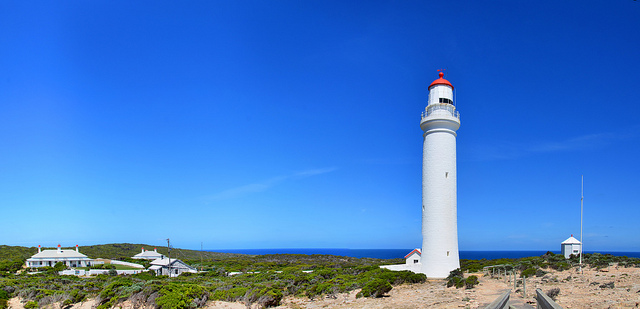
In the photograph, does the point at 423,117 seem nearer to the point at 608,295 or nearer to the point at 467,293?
the point at 467,293

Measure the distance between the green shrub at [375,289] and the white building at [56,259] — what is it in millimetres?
44674

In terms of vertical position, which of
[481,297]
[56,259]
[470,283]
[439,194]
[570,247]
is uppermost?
[439,194]

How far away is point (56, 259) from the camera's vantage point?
47.8m

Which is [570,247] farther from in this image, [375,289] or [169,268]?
[169,268]

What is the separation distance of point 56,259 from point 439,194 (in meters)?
47.7

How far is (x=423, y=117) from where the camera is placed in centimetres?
2381

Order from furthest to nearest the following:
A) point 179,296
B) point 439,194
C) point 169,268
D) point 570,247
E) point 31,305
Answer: point 169,268 → point 570,247 → point 439,194 → point 31,305 → point 179,296

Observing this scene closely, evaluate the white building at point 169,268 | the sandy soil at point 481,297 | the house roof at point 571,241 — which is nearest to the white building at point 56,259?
the white building at point 169,268

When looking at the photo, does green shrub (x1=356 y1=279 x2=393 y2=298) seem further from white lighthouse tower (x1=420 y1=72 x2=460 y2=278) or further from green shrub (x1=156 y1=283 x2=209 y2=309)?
green shrub (x1=156 y1=283 x2=209 y2=309)

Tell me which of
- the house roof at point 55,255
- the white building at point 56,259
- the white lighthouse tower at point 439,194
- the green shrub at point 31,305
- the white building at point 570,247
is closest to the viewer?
the green shrub at point 31,305

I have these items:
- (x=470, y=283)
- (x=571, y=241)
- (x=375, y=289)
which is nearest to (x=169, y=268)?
(x=375, y=289)

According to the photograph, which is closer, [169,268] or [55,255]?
[169,268]

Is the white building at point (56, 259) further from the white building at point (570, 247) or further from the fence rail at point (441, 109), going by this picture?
the white building at point (570, 247)

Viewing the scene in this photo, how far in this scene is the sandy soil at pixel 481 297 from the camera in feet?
38.4
